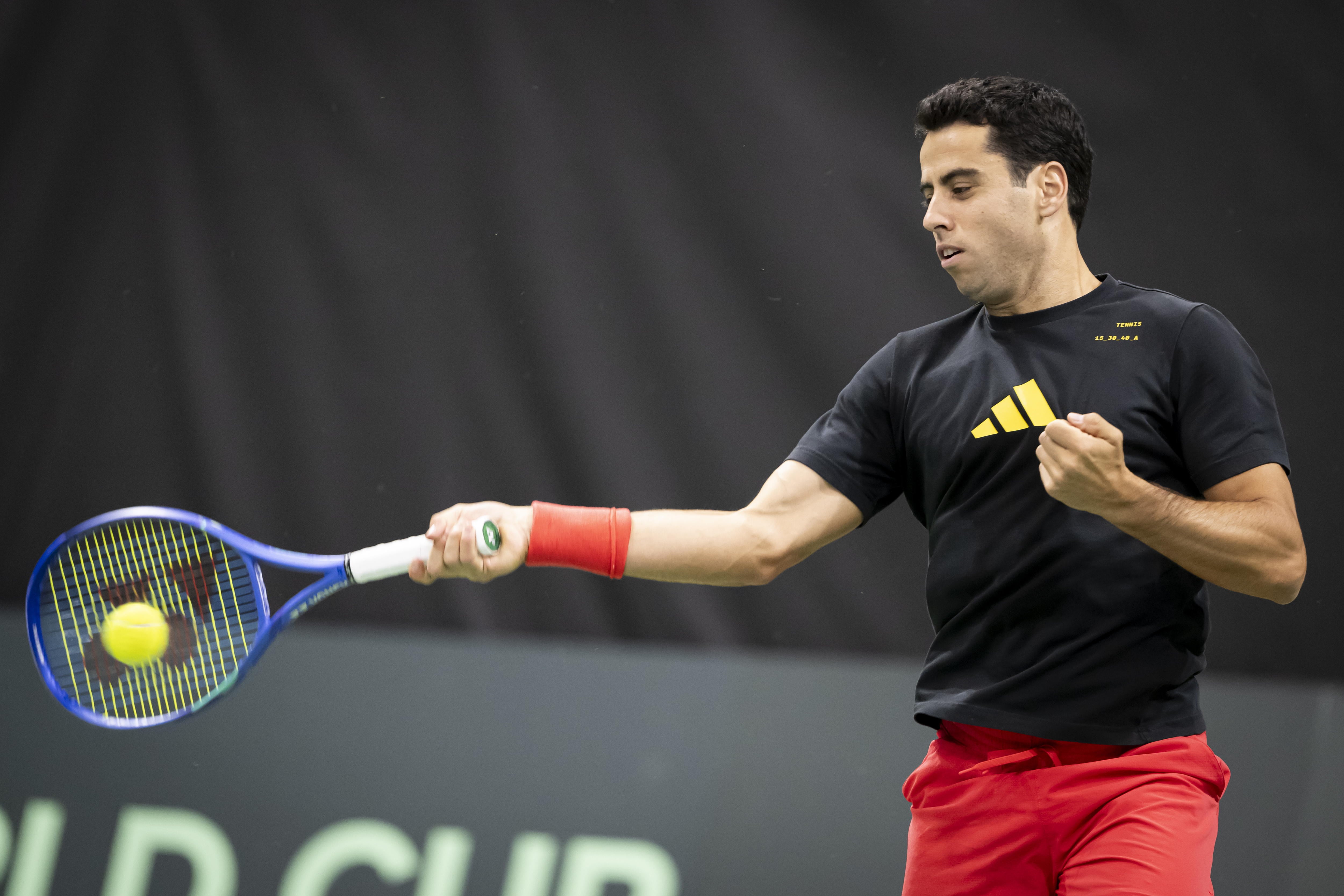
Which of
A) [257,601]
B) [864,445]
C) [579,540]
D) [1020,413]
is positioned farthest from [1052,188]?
[257,601]

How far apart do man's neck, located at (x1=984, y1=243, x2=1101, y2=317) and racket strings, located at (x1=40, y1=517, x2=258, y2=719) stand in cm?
145

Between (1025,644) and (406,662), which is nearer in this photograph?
(1025,644)

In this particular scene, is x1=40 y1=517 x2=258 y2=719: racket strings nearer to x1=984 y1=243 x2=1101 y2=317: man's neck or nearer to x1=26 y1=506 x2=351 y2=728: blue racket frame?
x1=26 y1=506 x2=351 y2=728: blue racket frame

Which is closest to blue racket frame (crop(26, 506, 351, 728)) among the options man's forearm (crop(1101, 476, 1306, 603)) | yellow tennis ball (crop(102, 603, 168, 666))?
yellow tennis ball (crop(102, 603, 168, 666))

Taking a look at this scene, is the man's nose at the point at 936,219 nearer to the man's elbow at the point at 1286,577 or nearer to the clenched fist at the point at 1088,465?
the clenched fist at the point at 1088,465

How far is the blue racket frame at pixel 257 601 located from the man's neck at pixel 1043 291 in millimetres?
1221

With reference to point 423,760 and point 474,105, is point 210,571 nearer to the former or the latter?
point 423,760

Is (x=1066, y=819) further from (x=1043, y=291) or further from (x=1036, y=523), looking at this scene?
(x=1043, y=291)

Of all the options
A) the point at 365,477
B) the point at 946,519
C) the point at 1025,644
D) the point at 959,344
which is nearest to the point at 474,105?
the point at 365,477

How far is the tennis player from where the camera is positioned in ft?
5.61

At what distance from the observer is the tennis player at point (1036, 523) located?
1.71 m

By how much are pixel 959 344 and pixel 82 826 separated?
2.54m

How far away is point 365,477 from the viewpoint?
3160 mm

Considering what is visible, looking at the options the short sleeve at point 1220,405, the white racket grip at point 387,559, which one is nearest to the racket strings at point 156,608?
the white racket grip at point 387,559
